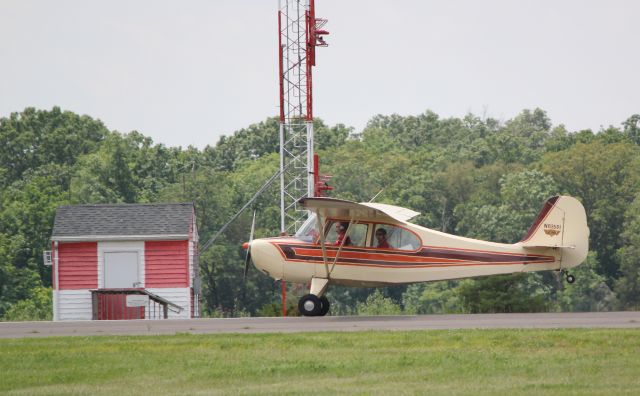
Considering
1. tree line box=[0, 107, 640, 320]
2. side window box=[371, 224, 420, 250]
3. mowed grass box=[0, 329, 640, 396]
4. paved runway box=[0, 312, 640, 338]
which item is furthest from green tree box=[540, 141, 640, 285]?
mowed grass box=[0, 329, 640, 396]

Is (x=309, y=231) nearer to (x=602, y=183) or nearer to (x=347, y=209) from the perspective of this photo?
(x=347, y=209)

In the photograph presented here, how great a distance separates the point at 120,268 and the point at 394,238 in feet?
49.1

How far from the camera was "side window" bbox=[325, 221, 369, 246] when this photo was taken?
26906 millimetres

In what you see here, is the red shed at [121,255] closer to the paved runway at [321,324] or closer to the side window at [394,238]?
the side window at [394,238]

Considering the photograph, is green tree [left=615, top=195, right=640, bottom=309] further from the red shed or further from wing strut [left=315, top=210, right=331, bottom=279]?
wing strut [left=315, top=210, right=331, bottom=279]

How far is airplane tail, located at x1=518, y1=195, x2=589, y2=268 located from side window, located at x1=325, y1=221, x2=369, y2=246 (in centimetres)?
315

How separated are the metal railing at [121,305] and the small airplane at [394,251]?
1103 cm

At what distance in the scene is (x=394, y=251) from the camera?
1057 inches

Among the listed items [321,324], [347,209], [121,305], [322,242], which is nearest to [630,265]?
[121,305]

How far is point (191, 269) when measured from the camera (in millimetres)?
40969

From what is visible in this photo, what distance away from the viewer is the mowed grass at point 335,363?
52.7ft

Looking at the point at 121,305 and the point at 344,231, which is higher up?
the point at 344,231

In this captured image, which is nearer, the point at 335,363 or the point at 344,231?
the point at 335,363

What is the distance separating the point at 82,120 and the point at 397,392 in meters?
80.2
